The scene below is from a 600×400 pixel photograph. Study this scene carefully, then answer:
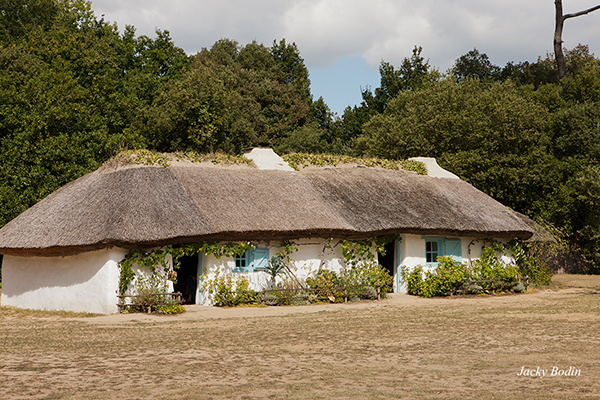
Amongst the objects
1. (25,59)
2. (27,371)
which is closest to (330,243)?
(27,371)

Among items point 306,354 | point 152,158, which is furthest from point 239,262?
point 306,354

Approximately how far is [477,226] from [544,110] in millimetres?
14961

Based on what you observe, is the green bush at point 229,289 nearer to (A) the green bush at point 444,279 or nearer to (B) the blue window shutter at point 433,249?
(A) the green bush at point 444,279

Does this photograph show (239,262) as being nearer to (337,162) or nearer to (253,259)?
(253,259)

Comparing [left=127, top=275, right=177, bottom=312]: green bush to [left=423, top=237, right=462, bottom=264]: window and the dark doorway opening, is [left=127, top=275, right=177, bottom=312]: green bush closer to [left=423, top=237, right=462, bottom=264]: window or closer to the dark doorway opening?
the dark doorway opening

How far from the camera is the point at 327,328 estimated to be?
47.7ft

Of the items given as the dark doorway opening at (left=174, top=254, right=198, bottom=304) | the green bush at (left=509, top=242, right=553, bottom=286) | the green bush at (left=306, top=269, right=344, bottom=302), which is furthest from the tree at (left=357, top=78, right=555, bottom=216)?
the dark doorway opening at (left=174, top=254, right=198, bottom=304)

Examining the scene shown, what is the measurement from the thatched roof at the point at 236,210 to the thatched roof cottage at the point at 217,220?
0.15 feet

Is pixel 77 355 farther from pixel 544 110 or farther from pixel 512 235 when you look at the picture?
pixel 544 110

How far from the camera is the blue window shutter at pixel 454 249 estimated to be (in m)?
24.2

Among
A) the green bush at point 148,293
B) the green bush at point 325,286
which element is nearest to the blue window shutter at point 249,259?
the green bush at point 325,286

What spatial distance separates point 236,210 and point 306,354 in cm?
978

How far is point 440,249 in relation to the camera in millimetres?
24172

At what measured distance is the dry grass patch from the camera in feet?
27.8
